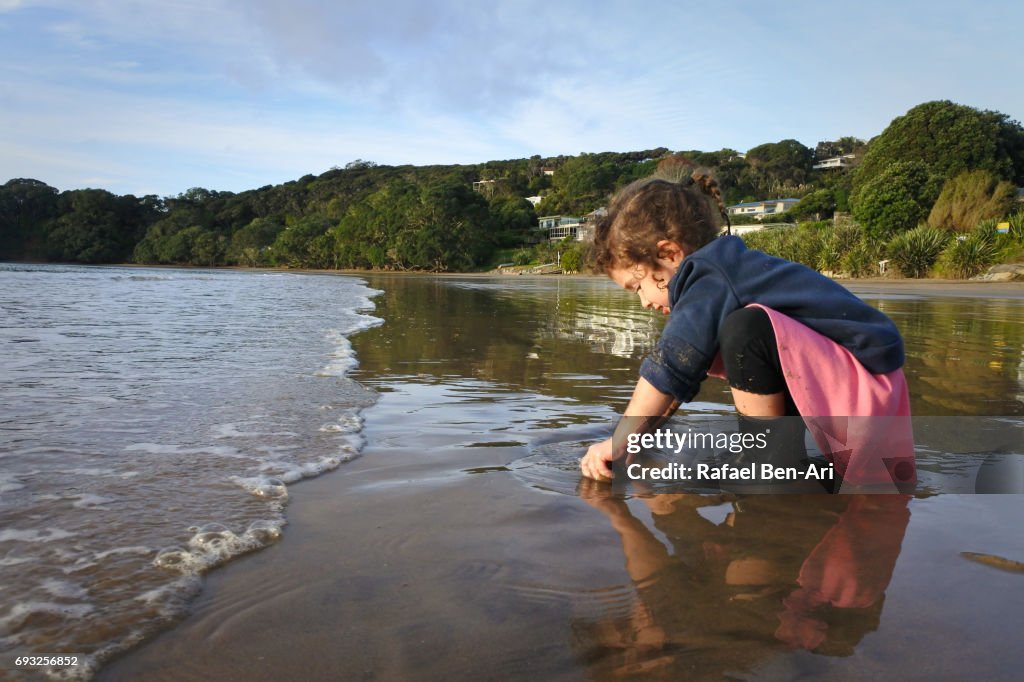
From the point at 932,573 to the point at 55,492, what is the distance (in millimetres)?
2616

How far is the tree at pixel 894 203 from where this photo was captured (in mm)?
35031

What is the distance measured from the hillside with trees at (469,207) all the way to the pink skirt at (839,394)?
28527 mm

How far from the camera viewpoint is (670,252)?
2242 mm

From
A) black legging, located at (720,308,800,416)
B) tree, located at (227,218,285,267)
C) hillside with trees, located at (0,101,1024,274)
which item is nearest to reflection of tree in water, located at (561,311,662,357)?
black legging, located at (720,308,800,416)

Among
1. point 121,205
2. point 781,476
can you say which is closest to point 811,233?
point 781,476

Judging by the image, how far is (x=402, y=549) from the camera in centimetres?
178

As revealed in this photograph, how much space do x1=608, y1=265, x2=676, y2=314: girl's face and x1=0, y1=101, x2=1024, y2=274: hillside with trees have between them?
28.4 m

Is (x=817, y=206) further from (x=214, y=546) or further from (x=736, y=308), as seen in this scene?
(x=214, y=546)

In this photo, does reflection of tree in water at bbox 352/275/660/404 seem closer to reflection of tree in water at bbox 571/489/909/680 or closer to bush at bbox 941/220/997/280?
reflection of tree in water at bbox 571/489/909/680

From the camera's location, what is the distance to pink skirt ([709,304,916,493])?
6.16 ft

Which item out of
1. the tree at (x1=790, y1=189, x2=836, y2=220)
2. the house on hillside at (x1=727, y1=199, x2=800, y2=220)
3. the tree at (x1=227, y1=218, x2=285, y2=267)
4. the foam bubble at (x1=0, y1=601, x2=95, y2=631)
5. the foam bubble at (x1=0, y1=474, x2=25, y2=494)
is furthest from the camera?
the tree at (x1=227, y1=218, x2=285, y2=267)

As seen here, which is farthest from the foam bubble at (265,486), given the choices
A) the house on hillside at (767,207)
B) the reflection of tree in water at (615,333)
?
the house on hillside at (767,207)

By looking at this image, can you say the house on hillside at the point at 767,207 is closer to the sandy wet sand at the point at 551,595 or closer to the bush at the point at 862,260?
the bush at the point at 862,260

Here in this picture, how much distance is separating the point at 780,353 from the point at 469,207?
69.3 metres
